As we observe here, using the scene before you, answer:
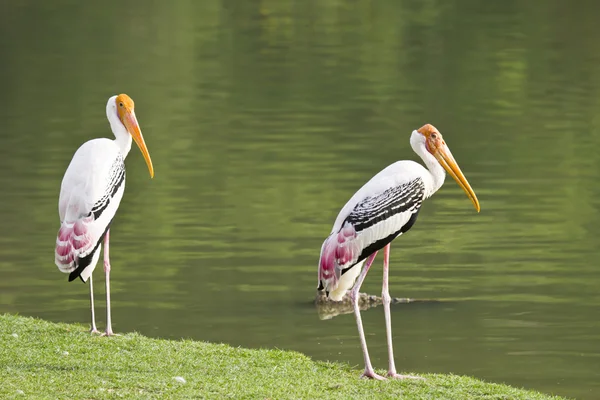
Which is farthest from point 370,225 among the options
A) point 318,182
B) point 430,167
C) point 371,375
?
point 318,182

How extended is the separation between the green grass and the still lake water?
2.17 metres

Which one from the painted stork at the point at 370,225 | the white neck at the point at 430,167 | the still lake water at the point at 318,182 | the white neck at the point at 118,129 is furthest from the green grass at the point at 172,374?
the still lake water at the point at 318,182

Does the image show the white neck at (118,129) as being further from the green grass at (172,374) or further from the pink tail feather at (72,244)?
the green grass at (172,374)

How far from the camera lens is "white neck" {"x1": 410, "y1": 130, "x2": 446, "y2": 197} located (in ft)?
30.5

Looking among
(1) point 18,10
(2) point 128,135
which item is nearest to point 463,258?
(2) point 128,135

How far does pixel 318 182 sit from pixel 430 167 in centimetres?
1170

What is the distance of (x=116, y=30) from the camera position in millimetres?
52000

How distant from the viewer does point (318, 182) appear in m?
21.1

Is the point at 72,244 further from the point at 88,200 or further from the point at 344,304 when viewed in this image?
the point at 344,304

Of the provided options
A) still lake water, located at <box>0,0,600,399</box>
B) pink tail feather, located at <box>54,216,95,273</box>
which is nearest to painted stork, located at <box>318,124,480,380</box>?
pink tail feather, located at <box>54,216,95,273</box>

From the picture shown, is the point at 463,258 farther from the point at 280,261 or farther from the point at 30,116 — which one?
the point at 30,116

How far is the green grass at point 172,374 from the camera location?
855 cm

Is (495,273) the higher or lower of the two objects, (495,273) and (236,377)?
the lower

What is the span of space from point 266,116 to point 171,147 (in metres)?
4.44
